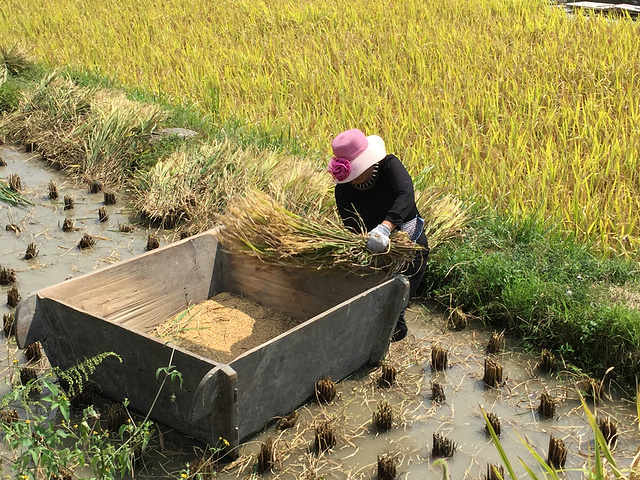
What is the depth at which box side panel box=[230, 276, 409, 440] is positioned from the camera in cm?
277

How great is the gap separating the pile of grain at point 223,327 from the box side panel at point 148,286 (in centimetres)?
7

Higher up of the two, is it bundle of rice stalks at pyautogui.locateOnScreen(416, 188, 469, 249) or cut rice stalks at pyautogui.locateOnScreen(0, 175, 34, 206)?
bundle of rice stalks at pyautogui.locateOnScreen(416, 188, 469, 249)

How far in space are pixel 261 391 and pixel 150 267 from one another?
3.39ft

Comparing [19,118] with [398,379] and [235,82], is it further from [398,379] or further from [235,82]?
[398,379]

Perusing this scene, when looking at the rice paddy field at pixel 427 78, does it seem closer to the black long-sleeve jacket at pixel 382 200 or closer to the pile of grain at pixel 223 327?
the black long-sleeve jacket at pixel 382 200

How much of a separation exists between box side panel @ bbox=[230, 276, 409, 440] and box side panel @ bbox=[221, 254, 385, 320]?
216 millimetres

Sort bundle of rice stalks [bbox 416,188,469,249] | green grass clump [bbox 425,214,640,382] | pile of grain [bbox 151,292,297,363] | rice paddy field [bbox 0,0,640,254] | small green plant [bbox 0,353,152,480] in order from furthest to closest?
rice paddy field [bbox 0,0,640,254] → bundle of rice stalks [bbox 416,188,469,249] → pile of grain [bbox 151,292,297,363] → green grass clump [bbox 425,214,640,382] → small green plant [bbox 0,353,152,480]

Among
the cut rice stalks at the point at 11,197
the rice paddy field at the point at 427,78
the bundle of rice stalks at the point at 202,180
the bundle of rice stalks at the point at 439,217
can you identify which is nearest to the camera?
the bundle of rice stalks at the point at 439,217

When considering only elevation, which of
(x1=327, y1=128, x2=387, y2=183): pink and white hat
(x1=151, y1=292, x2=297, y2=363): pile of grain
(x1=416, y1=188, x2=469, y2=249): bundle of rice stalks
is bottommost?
(x1=151, y1=292, x2=297, y2=363): pile of grain

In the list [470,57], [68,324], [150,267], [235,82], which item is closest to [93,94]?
[235,82]

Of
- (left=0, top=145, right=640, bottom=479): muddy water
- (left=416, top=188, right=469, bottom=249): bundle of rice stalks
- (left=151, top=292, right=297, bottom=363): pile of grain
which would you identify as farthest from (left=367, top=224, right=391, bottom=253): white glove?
(left=416, top=188, right=469, bottom=249): bundle of rice stalks

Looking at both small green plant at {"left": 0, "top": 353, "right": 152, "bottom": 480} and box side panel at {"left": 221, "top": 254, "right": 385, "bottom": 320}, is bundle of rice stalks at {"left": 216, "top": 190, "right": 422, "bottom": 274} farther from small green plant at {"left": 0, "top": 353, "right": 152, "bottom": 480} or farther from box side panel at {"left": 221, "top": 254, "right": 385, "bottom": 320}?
small green plant at {"left": 0, "top": 353, "right": 152, "bottom": 480}

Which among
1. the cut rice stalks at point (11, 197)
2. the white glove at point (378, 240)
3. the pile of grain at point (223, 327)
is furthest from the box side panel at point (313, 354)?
the cut rice stalks at point (11, 197)

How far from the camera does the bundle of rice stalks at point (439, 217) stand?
4078 mm
